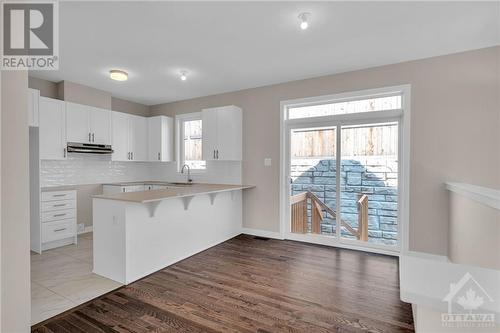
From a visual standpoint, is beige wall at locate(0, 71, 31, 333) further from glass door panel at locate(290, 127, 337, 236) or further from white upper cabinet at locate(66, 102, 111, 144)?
glass door panel at locate(290, 127, 337, 236)

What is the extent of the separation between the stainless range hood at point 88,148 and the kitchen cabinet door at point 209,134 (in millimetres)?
1913

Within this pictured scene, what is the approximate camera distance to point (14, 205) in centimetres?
147

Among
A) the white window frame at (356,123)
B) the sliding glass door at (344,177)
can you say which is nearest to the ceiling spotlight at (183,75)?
the white window frame at (356,123)

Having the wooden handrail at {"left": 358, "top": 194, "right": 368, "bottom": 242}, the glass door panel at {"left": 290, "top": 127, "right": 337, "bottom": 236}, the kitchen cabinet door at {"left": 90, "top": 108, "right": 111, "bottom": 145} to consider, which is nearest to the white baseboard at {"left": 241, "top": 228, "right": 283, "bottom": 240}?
the glass door panel at {"left": 290, "top": 127, "right": 337, "bottom": 236}

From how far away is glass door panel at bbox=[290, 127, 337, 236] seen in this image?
3.98 meters

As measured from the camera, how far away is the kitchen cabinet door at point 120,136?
4895 mm

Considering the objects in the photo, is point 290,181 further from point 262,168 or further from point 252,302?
point 252,302

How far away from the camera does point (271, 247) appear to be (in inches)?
153

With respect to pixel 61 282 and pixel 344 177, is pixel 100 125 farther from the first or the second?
pixel 344 177

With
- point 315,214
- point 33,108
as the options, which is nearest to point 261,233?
point 315,214

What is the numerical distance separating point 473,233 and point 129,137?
5692 millimetres

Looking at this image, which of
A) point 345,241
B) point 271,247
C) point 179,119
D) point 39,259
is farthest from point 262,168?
point 39,259

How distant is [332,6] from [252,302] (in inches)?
Answer: 114

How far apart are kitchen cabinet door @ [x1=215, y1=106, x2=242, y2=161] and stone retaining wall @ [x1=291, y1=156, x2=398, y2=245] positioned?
124cm
